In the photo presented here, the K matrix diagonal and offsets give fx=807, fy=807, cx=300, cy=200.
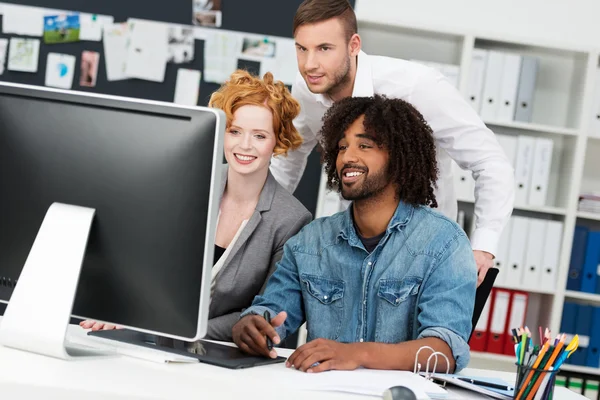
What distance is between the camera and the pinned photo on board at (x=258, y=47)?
3.81 metres

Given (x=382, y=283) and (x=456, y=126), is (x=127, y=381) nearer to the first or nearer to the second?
(x=382, y=283)

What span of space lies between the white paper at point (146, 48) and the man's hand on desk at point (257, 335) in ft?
8.07

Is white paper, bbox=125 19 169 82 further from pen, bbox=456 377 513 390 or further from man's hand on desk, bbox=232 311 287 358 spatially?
pen, bbox=456 377 513 390

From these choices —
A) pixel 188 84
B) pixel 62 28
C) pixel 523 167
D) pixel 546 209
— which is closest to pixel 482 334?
pixel 546 209

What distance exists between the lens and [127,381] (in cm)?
118

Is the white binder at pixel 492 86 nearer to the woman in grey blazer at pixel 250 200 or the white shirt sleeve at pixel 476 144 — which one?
the white shirt sleeve at pixel 476 144

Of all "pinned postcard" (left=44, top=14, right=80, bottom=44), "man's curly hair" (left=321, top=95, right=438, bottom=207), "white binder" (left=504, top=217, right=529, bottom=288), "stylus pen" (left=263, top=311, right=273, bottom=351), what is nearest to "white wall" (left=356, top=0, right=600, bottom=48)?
"white binder" (left=504, top=217, right=529, bottom=288)

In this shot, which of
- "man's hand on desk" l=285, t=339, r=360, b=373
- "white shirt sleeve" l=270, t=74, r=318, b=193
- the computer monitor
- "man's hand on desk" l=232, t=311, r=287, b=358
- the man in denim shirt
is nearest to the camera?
the computer monitor

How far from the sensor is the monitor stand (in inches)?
50.2

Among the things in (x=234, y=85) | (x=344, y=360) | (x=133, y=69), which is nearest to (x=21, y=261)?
(x=344, y=360)

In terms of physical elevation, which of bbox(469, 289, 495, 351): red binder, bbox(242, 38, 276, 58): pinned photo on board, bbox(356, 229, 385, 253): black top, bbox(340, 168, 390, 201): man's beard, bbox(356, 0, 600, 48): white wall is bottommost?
bbox(469, 289, 495, 351): red binder

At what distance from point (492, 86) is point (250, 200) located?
2.02 m

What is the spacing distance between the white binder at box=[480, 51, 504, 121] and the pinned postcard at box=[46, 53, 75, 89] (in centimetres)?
193

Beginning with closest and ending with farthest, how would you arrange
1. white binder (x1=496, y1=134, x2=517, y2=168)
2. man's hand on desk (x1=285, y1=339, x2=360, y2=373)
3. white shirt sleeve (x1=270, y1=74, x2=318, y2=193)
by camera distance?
man's hand on desk (x1=285, y1=339, x2=360, y2=373) → white shirt sleeve (x1=270, y1=74, x2=318, y2=193) → white binder (x1=496, y1=134, x2=517, y2=168)
